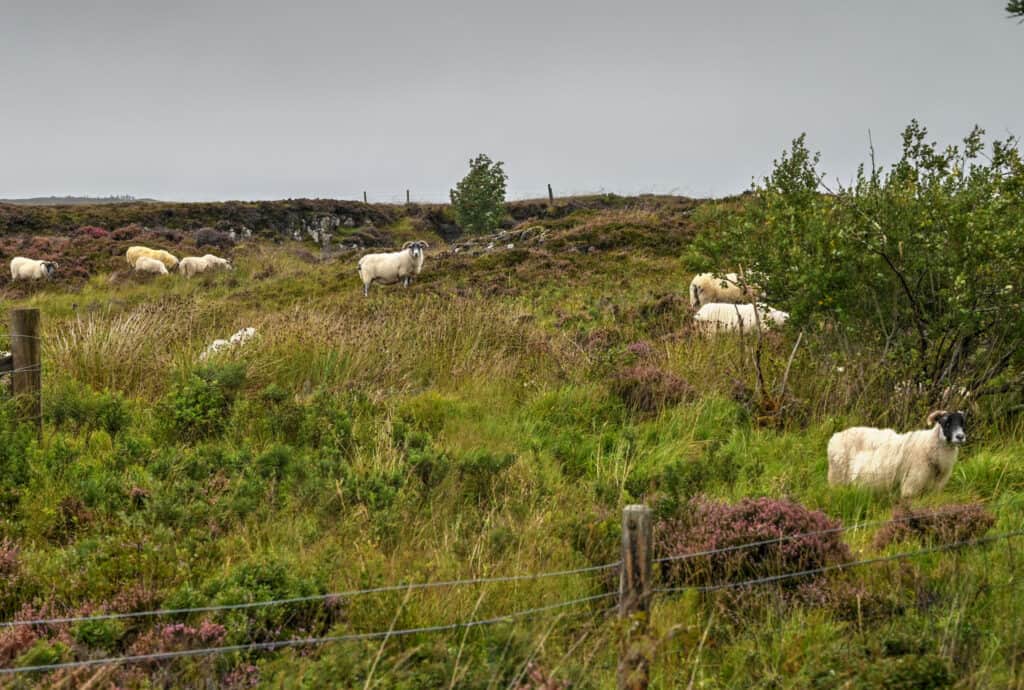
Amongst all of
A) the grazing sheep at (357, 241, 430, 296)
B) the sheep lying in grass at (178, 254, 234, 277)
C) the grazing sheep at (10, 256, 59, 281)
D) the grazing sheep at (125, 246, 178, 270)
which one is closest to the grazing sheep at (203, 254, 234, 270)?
the sheep lying in grass at (178, 254, 234, 277)

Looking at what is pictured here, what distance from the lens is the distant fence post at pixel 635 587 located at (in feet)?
9.61

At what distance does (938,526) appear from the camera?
482 centimetres

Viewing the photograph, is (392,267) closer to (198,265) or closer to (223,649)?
(198,265)

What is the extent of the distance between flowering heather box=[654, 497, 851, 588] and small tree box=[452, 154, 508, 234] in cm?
3711

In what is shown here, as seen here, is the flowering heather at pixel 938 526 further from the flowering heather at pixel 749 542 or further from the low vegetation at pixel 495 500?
the flowering heather at pixel 749 542

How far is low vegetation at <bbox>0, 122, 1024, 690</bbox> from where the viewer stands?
3.57 m

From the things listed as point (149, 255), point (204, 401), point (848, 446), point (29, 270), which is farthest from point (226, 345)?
point (149, 255)

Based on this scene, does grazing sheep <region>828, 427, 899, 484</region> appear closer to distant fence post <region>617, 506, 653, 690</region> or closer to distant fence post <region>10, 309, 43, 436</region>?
distant fence post <region>617, 506, 653, 690</region>

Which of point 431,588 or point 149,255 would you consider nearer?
point 431,588

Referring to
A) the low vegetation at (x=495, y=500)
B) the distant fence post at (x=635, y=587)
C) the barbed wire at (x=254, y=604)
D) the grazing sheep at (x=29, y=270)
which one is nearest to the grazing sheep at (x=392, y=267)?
the grazing sheep at (x=29, y=270)

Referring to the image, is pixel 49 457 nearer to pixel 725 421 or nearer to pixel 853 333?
pixel 725 421

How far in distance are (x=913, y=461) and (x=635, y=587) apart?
12.5 ft

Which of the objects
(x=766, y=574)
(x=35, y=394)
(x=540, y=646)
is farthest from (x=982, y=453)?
(x=35, y=394)

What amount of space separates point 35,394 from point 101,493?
224 cm
